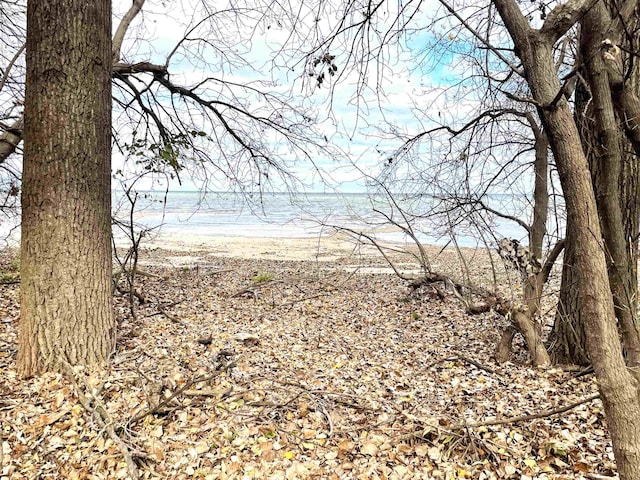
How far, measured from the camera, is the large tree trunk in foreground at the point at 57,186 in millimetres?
3252

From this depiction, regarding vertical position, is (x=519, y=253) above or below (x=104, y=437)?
above

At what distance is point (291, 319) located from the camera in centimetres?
517

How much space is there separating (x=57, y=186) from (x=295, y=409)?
2270 mm

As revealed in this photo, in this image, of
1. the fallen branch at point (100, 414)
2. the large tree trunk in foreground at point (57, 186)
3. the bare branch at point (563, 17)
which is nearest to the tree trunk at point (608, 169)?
the bare branch at point (563, 17)

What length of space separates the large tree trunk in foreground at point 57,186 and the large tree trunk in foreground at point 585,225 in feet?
9.52

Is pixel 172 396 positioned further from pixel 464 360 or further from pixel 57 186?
pixel 464 360

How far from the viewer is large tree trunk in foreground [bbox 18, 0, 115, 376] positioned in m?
3.25

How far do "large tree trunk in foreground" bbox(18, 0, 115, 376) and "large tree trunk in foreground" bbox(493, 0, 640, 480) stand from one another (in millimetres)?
2900

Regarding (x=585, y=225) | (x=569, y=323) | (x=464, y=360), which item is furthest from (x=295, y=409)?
(x=569, y=323)

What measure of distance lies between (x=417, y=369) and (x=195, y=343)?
193 centimetres

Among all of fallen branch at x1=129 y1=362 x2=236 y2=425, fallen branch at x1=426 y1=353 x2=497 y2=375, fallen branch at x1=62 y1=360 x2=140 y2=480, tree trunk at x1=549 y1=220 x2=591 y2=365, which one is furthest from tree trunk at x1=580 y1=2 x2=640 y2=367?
fallen branch at x1=62 y1=360 x2=140 y2=480

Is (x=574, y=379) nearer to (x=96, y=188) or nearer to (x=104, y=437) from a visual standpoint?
(x=104, y=437)

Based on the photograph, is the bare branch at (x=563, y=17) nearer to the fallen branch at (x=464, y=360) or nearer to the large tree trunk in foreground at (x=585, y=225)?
the large tree trunk in foreground at (x=585, y=225)

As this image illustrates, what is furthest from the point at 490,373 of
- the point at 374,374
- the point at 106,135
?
the point at 106,135
